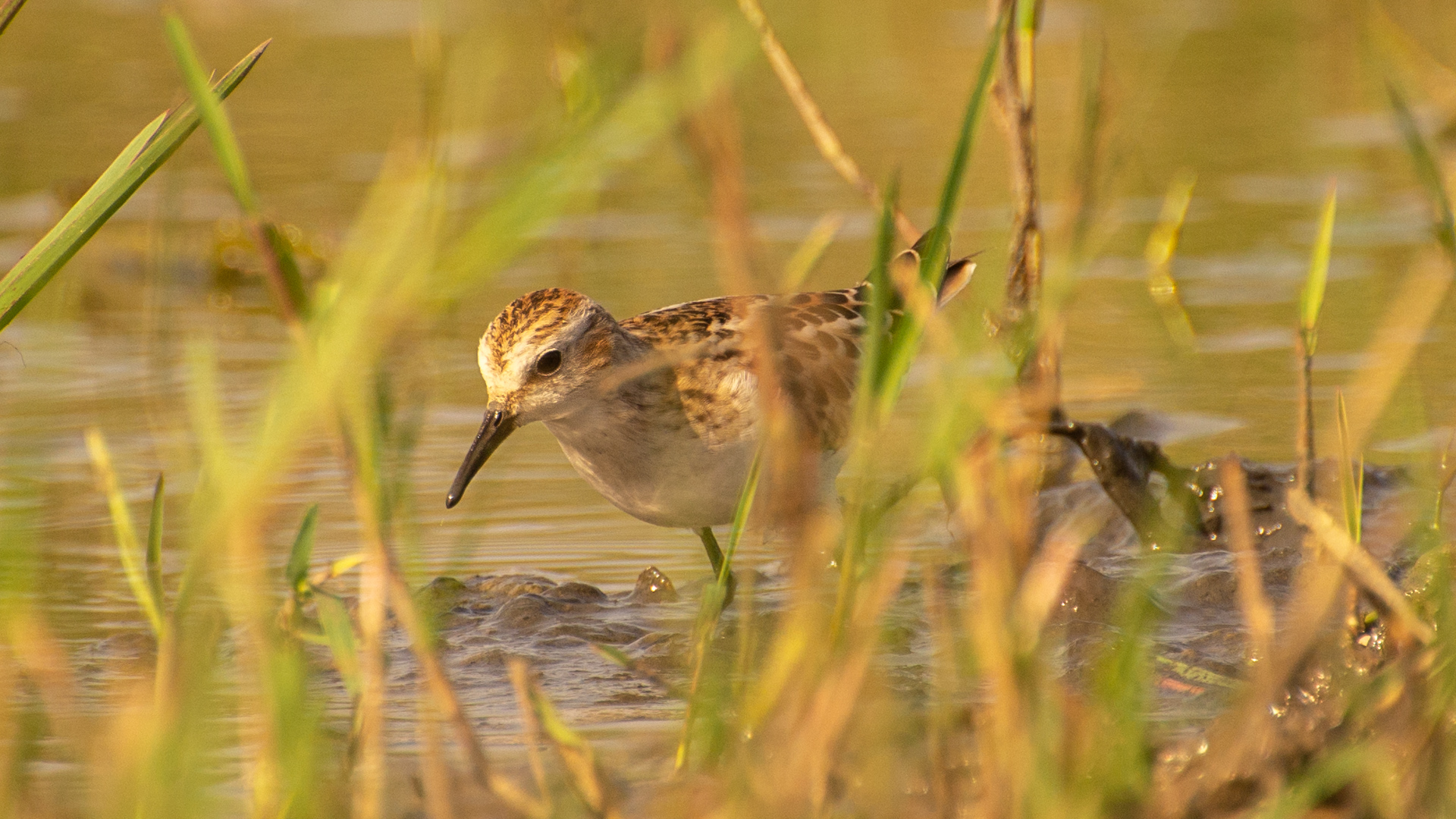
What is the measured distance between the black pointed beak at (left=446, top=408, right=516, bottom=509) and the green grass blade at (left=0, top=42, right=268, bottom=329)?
1751mm

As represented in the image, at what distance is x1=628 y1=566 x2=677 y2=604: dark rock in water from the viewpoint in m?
5.67

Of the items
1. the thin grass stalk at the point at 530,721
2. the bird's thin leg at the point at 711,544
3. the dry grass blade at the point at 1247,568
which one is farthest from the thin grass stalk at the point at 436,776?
the bird's thin leg at the point at 711,544

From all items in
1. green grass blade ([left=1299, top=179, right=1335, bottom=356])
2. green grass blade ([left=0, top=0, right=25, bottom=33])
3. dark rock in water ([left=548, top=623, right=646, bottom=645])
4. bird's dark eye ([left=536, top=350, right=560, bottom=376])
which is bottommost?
green grass blade ([left=1299, top=179, right=1335, bottom=356])

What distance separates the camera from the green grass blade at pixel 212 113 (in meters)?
2.54

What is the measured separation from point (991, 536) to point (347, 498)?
4.29 m

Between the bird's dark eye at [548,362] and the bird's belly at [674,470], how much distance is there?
27cm

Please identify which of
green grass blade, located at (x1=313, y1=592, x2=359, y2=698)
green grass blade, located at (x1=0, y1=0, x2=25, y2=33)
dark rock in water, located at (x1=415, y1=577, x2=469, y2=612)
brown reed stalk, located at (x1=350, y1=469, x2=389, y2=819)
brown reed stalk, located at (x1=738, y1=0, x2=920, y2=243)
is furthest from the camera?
dark rock in water, located at (x1=415, y1=577, x2=469, y2=612)

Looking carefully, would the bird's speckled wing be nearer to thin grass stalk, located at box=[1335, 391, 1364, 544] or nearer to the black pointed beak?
the black pointed beak

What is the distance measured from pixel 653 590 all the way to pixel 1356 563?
121 inches

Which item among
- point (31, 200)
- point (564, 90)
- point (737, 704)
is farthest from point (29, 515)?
point (31, 200)

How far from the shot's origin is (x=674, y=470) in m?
5.45

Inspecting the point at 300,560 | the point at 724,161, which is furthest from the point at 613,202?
the point at 724,161

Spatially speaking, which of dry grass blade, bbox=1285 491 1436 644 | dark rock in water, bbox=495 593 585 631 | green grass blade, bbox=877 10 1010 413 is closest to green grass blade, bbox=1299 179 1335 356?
dry grass blade, bbox=1285 491 1436 644

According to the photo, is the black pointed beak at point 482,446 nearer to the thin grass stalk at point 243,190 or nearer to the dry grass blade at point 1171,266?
the dry grass blade at point 1171,266
